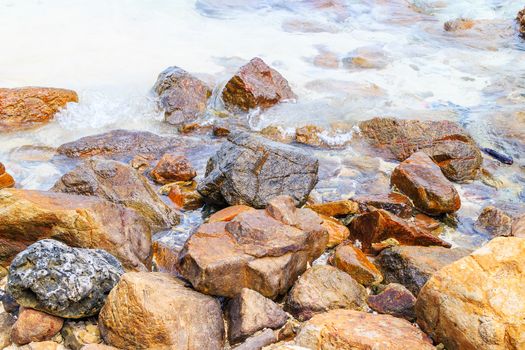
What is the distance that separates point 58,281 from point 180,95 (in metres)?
5.45

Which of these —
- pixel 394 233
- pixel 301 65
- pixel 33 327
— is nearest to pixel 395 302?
pixel 394 233

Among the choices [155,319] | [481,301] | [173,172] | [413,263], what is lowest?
[173,172]

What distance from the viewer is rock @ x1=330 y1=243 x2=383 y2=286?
4027mm

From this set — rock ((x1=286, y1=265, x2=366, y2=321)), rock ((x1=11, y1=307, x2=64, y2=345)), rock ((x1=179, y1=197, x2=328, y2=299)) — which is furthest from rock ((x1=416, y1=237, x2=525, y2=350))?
rock ((x1=11, y1=307, x2=64, y2=345))

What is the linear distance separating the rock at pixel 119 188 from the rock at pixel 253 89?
3401 millimetres

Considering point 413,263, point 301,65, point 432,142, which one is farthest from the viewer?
point 301,65

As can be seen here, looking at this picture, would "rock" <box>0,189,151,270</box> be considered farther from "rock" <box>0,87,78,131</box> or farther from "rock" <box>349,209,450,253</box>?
"rock" <box>0,87,78,131</box>

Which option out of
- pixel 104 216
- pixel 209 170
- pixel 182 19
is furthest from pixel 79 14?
pixel 104 216

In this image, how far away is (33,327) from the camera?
3.11 metres

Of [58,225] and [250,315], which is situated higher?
[58,225]

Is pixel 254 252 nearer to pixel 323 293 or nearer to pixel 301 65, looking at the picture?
pixel 323 293

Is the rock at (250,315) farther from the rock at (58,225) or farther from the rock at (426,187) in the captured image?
the rock at (426,187)

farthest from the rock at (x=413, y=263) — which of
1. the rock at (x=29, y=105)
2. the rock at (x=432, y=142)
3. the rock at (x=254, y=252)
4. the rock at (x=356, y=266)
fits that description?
the rock at (x=29, y=105)

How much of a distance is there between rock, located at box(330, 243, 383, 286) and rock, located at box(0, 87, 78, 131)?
5298mm
